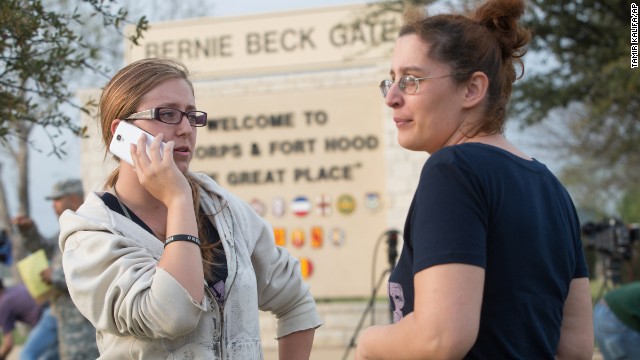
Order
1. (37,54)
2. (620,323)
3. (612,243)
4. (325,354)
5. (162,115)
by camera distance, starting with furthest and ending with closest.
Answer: (325,354) → (612,243) → (620,323) → (37,54) → (162,115)

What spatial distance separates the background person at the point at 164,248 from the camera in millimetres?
2531

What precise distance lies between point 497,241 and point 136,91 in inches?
50.6

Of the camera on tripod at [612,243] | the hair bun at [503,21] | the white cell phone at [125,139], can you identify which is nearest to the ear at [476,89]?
the hair bun at [503,21]

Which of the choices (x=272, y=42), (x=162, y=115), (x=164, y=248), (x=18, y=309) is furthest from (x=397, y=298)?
(x=272, y=42)

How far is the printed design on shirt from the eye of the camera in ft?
7.36

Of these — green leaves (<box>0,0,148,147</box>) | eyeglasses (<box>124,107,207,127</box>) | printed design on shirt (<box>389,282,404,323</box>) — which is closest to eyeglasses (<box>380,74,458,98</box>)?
printed design on shirt (<box>389,282,404,323</box>)

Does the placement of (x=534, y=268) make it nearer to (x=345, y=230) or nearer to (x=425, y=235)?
(x=425, y=235)

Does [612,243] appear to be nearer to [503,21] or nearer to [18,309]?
[18,309]

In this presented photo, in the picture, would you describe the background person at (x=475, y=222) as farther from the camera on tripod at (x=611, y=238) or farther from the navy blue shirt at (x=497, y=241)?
the camera on tripod at (x=611, y=238)

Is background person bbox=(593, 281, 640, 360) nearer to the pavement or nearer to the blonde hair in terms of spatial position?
the blonde hair

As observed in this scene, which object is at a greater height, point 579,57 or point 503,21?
point 579,57

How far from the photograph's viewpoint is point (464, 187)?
2043 mm

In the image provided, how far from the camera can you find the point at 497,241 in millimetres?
2107

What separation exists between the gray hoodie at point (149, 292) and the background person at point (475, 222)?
628mm
